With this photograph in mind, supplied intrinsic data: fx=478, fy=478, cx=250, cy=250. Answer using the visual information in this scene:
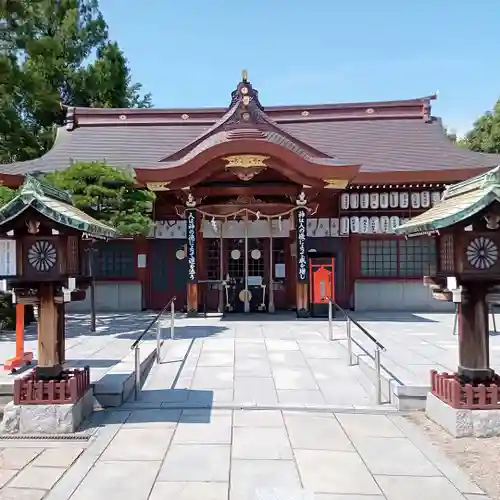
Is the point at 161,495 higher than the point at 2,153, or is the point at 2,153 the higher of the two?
the point at 2,153

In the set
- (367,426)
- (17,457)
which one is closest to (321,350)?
(367,426)

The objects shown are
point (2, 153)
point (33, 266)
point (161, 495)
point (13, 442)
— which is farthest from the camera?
point (2, 153)

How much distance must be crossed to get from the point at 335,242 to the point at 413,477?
36.3ft

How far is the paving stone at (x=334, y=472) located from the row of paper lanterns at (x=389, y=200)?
1075 centimetres

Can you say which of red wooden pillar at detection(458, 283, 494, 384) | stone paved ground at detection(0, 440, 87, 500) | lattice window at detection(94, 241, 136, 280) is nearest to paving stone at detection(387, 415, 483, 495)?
red wooden pillar at detection(458, 283, 494, 384)

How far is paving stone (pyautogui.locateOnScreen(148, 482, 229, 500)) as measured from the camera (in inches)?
149

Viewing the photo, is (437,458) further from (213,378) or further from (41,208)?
(41,208)

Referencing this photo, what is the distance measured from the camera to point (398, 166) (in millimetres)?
14867

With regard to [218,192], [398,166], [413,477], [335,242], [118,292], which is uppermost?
[398,166]

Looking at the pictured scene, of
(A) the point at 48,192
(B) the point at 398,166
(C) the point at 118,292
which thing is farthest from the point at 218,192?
(A) the point at 48,192

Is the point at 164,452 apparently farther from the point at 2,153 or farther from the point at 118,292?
the point at 2,153

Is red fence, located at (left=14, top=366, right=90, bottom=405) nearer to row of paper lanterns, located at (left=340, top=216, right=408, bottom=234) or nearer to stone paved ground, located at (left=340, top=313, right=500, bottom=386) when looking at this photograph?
stone paved ground, located at (left=340, top=313, right=500, bottom=386)

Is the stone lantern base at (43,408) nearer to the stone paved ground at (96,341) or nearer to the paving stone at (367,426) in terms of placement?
the stone paved ground at (96,341)

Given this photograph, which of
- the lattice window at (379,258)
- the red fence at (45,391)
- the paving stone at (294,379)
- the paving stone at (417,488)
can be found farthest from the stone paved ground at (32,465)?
the lattice window at (379,258)
